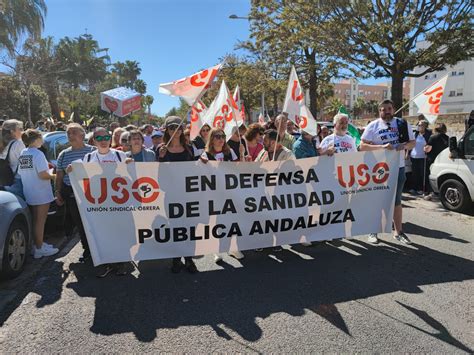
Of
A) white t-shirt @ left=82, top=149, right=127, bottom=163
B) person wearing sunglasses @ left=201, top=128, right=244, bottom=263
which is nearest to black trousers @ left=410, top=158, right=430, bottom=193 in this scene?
person wearing sunglasses @ left=201, top=128, right=244, bottom=263

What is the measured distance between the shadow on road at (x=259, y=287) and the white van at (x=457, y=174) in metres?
2.54

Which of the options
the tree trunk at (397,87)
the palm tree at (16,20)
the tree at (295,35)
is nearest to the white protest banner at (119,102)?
the tree at (295,35)

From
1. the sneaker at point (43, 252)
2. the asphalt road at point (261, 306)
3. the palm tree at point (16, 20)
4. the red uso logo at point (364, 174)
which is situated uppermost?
the palm tree at point (16, 20)

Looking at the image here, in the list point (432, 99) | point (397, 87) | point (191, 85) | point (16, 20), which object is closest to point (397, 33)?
point (397, 87)

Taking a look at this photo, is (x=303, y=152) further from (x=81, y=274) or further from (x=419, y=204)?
(x=419, y=204)

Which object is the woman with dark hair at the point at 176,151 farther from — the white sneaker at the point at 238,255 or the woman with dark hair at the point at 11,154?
the woman with dark hair at the point at 11,154

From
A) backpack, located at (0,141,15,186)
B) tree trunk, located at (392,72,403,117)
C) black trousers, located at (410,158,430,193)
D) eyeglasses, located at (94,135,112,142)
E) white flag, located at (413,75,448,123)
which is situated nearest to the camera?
eyeglasses, located at (94,135,112,142)

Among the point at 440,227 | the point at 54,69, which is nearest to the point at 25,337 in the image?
the point at 440,227

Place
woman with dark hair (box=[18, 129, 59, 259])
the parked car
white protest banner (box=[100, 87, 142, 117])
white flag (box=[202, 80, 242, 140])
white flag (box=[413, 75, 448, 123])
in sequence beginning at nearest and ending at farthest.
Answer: the parked car
woman with dark hair (box=[18, 129, 59, 259])
white flag (box=[202, 80, 242, 140])
white flag (box=[413, 75, 448, 123])
white protest banner (box=[100, 87, 142, 117])

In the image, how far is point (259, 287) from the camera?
3.99 metres

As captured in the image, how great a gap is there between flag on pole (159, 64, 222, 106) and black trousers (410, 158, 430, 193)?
21.7 ft

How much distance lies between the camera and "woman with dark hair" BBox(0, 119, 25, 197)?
4.72 metres

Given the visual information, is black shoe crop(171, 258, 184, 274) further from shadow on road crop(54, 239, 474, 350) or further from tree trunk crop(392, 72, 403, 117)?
tree trunk crop(392, 72, 403, 117)

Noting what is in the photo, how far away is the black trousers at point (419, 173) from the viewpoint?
915cm
